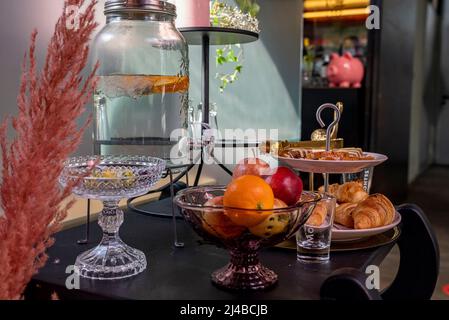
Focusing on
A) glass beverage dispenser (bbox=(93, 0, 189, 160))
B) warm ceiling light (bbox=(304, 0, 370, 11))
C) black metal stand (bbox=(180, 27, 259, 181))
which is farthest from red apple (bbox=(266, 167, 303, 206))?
warm ceiling light (bbox=(304, 0, 370, 11))

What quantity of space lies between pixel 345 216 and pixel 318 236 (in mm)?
136

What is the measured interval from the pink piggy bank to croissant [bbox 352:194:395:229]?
129 inches

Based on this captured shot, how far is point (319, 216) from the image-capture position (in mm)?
878

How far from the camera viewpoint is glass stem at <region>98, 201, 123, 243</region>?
0.86m

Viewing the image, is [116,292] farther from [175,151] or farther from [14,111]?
[14,111]

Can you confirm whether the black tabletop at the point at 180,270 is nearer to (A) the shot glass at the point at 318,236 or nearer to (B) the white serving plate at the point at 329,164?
(A) the shot glass at the point at 318,236

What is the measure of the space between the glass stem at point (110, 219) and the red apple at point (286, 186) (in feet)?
0.86

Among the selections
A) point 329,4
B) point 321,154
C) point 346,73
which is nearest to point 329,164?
point 321,154

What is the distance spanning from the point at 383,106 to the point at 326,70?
0.72 m

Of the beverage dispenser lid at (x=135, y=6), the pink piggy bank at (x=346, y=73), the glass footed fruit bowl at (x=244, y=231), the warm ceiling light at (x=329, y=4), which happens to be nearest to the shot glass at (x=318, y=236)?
the glass footed fruit bowl at (x=244, y=231)

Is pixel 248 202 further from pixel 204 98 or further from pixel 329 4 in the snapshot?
pixel 329 4

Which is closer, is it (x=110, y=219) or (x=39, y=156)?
(x=39, y=156)
